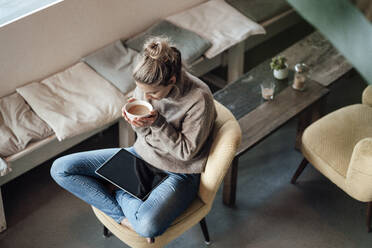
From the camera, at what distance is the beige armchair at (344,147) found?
2123 millimetres

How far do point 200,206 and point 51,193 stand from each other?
1.10 meters

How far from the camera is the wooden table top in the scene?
93.5 inches

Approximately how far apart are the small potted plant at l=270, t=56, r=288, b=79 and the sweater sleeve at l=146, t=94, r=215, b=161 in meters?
0.90

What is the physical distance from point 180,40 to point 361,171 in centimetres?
141

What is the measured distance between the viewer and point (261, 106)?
2502 millimetres

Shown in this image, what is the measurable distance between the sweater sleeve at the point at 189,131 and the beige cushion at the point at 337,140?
0.75 meters

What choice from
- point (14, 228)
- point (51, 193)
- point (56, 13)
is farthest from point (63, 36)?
point (14, 228)

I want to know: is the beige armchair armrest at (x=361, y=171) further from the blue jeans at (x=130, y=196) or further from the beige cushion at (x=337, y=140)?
the blue jeans at (x=130, y=196)

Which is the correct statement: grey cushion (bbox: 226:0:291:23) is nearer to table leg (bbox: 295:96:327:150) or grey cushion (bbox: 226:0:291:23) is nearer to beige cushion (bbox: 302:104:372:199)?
table leg (bbox: 295:96:327:150)

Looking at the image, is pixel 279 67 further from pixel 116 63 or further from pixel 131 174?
pixel 131 174

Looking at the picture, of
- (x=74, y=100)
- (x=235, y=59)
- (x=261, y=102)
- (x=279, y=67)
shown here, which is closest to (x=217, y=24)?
(x=235, y=59)

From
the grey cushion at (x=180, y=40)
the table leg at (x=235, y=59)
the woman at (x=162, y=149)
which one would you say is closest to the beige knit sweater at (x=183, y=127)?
the woman at (x=162, y=149)

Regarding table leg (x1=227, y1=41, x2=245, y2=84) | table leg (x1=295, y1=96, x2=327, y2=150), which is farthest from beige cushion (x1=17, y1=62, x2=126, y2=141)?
table leg (x1=295, y1=96, x2=327, y2=150)

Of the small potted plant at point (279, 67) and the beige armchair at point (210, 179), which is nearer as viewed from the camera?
the beige armchair at point (210, 179)
